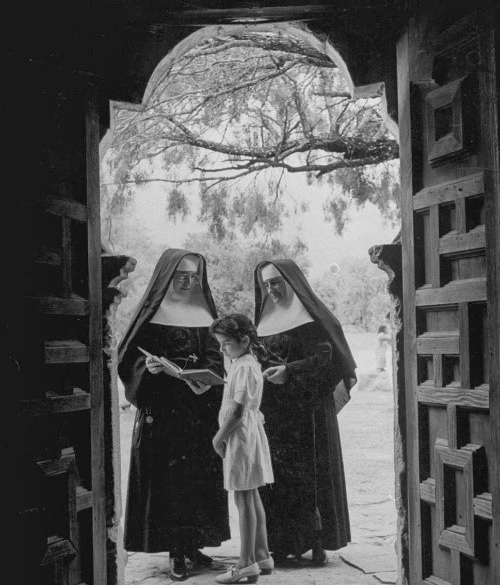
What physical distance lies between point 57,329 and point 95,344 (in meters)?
0.21

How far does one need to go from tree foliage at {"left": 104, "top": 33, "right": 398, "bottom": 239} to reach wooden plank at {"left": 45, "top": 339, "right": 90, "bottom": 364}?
3.89m

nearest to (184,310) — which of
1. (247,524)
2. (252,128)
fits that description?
(247,524)

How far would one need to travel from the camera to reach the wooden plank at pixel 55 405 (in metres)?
3.27

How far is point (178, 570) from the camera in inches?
194

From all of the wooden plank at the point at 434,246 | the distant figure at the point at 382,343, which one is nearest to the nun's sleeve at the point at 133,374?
the wooden plank at the point at 434,246

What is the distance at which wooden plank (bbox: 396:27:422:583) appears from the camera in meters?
3.48

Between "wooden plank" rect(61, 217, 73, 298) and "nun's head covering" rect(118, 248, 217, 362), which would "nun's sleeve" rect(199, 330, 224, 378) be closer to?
"nun's head covering" rect(118, 248, 217, 362)

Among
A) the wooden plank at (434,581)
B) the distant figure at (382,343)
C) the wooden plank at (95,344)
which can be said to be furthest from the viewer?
the distant figure at (382,343)

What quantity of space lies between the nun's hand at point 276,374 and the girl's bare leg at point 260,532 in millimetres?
769

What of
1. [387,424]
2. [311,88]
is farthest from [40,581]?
[387,424]

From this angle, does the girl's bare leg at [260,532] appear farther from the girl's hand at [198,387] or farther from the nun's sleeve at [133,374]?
the nun's sleeve at [133,374]

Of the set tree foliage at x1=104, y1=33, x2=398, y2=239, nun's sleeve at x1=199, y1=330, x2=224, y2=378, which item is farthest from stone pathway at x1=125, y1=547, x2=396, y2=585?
tree foliage at x1=104, y1=33, x2=398, y2=239

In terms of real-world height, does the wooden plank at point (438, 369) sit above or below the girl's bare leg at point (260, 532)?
above

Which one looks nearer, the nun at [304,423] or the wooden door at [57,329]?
the wooden door at [57,329]
